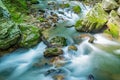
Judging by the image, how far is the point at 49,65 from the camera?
9305mm

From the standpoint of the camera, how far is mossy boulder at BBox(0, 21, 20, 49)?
9992mm

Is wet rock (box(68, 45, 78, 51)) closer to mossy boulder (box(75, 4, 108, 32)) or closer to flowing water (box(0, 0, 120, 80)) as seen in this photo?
flowing water (box(0, 0, 120, 80))

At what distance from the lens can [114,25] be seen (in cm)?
1212

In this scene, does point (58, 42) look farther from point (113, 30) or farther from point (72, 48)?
point (113, 30)

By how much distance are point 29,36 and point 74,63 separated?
2.58m

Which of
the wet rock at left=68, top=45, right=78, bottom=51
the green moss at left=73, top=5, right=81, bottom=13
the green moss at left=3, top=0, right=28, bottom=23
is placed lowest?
the wet rock at left=68, top=45, right=78, bottom=51

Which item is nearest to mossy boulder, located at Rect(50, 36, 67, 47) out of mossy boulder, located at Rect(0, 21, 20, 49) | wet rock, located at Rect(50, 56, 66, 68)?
wet rock, located at Rect(50, 56, 66, 68)

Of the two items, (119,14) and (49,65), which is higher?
(119,14)

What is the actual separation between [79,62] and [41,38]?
2444mm

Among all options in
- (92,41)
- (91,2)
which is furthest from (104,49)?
(91,2)

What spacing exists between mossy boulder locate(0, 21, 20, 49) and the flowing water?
1.53 ft

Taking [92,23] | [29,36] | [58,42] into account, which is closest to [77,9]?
[92,23]

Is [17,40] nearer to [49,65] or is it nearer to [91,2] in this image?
[49,65]

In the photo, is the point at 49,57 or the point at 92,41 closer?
the point at 49,57
